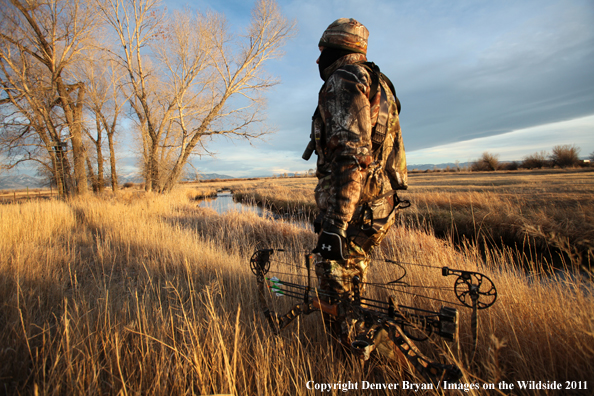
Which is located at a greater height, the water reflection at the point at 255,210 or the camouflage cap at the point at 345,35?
the camouflage cap at the point at 345,35

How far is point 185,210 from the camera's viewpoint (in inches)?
433

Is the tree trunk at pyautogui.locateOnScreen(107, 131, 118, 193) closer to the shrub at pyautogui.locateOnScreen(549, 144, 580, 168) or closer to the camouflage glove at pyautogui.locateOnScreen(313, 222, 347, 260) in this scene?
the camouflage glove at pyautogui.locateOnScreen(313, 222, 347, 260)

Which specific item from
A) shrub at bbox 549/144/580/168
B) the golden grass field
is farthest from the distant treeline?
the golden grass field

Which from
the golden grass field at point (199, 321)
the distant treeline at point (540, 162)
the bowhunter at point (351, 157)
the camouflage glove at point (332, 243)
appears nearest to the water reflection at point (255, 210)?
the golden grass field at point (199, 321)

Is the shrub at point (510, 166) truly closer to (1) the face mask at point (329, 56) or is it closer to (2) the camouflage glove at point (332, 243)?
(1) the face mask at point (329, 56)

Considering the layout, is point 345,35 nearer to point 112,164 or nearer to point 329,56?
point 329,56

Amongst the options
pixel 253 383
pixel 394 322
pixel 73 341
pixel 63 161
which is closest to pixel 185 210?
pixel 63 161

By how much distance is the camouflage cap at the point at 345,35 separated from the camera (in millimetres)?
2057

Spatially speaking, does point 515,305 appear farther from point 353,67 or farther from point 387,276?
point 353,67

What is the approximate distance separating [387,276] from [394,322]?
2.48 m

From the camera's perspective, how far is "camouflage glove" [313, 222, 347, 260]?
1687 mm

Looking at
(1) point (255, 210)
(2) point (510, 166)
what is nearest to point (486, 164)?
(2) point (510, 166)

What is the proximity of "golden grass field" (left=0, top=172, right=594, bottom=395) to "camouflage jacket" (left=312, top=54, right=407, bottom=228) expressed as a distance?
1.05 metres

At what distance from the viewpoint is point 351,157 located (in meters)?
1.74
